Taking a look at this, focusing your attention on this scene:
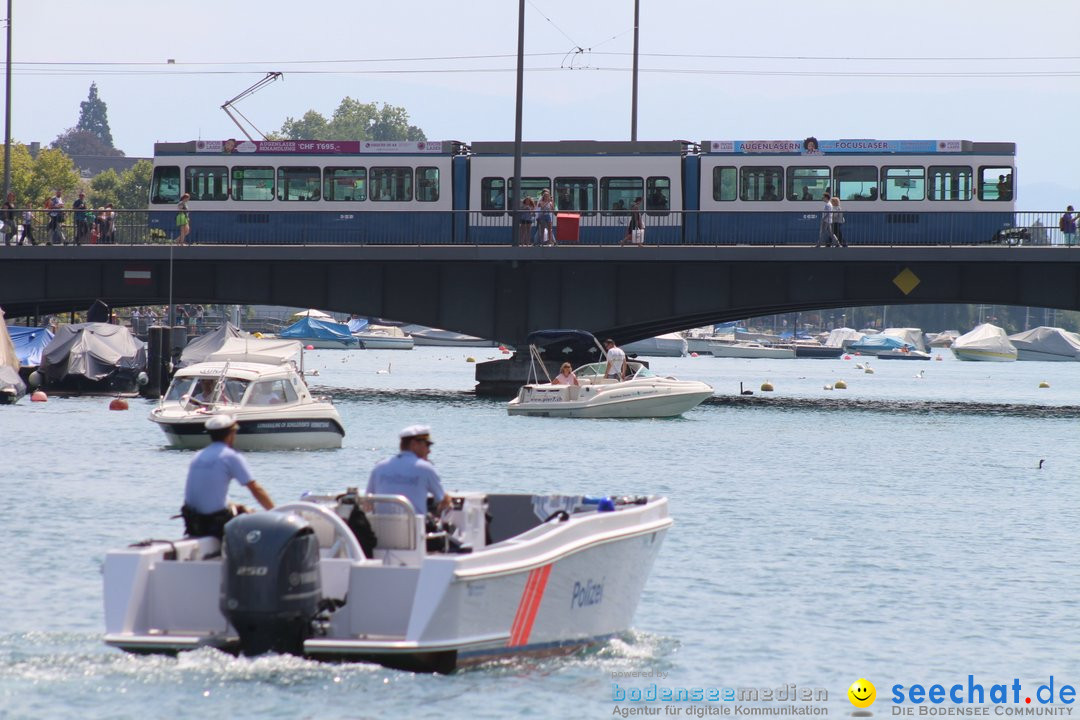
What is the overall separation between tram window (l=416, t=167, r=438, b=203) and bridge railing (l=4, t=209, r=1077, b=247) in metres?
0.90

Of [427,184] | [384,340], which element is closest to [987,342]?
[384,340]

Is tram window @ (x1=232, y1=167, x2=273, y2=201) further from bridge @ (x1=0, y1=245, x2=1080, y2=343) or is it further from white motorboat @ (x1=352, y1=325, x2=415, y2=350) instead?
white motorboat @ (x1=352, y1=325, x2=415, y2=350)

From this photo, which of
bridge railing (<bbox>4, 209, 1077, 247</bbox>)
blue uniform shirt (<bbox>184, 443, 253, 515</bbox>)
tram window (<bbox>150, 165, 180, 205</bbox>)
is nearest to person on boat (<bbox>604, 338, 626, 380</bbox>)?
bridge railing (<bbox>4, 209, 1077, 247</bbox>)

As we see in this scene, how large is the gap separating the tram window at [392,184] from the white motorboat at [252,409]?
57.2 feet

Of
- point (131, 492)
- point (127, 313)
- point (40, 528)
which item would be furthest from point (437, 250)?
point (127, 313)

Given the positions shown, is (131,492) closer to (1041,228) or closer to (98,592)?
(98,592)

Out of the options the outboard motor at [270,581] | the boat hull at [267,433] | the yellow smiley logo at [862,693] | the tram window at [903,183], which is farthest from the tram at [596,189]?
the outboard motor at [270,581]

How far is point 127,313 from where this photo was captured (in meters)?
138

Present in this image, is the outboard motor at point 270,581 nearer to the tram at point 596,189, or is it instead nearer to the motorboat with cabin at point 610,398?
the motorboat with cabin at point 610,398

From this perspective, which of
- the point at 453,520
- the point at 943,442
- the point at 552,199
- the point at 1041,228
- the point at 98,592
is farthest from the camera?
the point at 552,199

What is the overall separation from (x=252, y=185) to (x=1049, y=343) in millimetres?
118050

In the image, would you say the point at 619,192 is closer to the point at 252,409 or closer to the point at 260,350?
the point at 260,350

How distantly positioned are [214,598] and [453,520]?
3.10 metres

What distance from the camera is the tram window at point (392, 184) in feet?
174
